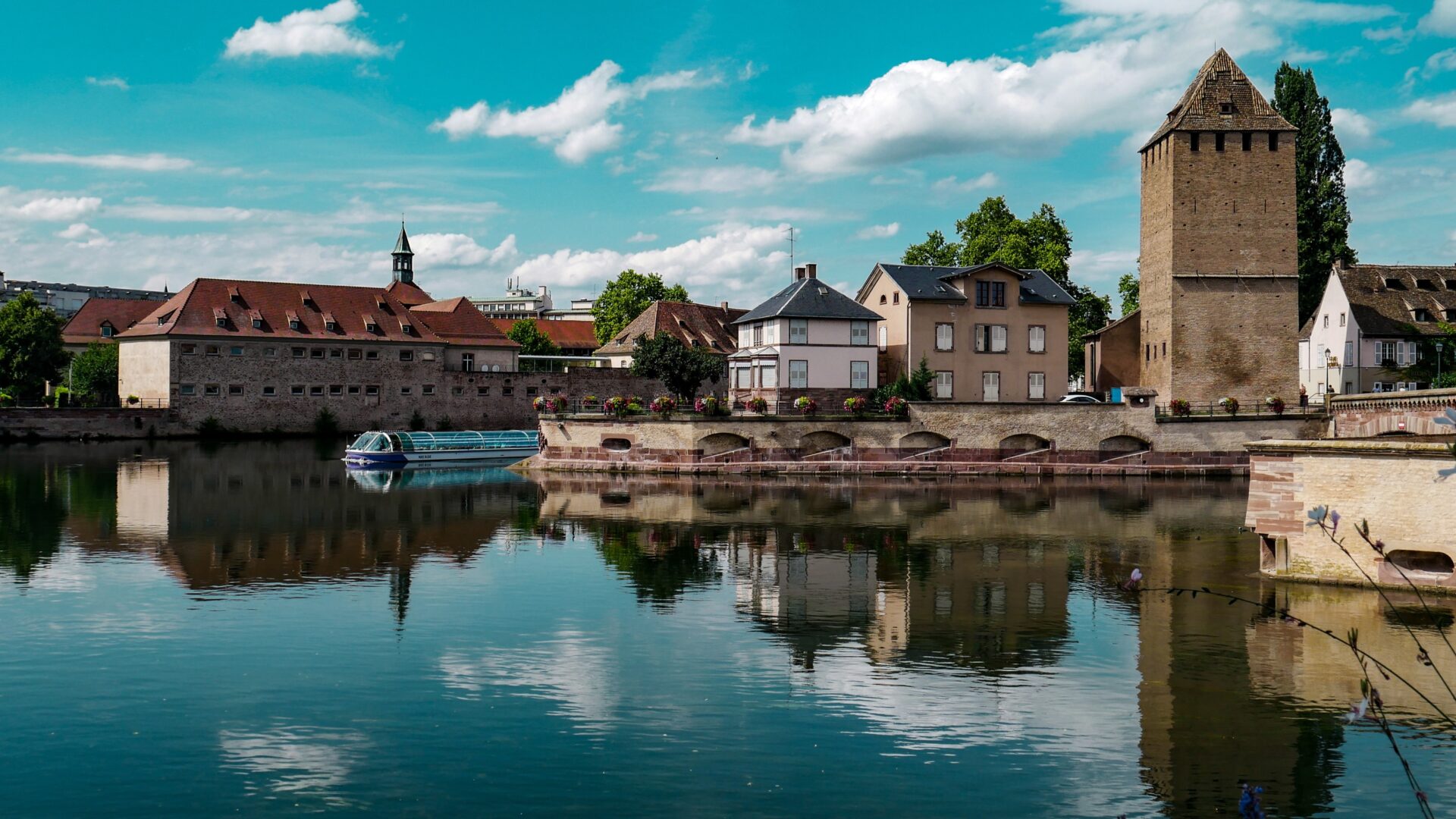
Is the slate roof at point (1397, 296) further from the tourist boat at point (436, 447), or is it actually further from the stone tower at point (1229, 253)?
the tourist boat at point (436, 447)

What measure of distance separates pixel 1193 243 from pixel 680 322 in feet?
136

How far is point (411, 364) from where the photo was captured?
80.1 m

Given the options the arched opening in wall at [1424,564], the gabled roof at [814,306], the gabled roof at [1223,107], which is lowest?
the arched opening in wall at [1424,564]

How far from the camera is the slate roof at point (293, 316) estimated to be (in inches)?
2886

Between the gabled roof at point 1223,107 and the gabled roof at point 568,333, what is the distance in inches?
3110

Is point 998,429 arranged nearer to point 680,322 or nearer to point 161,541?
point 161,541

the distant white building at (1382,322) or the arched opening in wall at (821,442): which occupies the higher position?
the distant white building at (1382,322)

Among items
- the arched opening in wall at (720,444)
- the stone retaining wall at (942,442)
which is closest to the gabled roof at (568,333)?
the stone retaining wall at (942,442)

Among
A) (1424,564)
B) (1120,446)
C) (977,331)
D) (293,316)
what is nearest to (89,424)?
(293,316)

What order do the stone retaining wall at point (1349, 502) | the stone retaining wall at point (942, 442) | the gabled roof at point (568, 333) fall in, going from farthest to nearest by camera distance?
the gabled roof at point (568, 333) < the stone retaining wall at point (942, 442) < the stone retaining wall at point (1349, 502)

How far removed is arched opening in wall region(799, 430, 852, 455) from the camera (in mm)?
50844

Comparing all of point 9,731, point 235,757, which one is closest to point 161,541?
point 9,731

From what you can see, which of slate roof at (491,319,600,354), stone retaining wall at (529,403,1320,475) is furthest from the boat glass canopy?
slate roof at (491,319,600,354)

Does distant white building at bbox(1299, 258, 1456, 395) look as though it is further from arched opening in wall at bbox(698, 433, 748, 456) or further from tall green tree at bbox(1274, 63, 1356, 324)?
arched opening in wall at bbox(698, 433, 748, 456)
